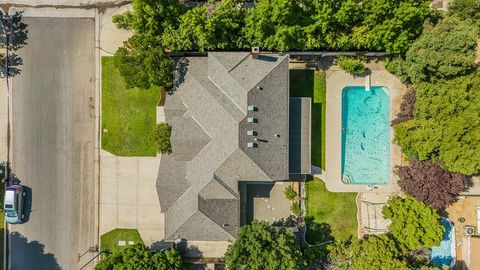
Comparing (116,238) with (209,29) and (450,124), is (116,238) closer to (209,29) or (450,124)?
(209,29)

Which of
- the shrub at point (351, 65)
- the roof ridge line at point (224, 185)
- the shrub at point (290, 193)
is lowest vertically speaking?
the shrub at point (290, 193)

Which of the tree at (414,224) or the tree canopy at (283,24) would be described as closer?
the tree canopy at (283,24)

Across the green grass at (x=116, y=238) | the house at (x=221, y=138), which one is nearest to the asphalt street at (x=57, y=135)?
the green grass at (x=116, y=238)

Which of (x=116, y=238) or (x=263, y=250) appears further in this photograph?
(x=116, y=238)

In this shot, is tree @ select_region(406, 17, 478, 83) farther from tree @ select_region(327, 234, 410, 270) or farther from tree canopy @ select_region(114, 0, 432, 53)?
tree @ select_region(327, 234, 410, 270)

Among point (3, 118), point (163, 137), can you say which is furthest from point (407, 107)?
point (3, 118)

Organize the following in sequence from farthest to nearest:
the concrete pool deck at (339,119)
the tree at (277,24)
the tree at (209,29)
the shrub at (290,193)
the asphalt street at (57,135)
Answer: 1. the asphalt street at (57,135)
2. the concrete pool deck at (339,119)
3. the shrub at (290,193)
4. the tree at (209,29)
5. the tree at (277,24)

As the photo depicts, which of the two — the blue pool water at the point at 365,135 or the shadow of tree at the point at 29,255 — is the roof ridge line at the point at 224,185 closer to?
the blue pool water at the point at 365,135

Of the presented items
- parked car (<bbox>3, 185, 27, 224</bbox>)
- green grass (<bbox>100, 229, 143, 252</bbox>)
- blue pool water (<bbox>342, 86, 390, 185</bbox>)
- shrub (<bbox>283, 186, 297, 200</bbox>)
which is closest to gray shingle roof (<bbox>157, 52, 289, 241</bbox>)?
shrub (<bbox>283, 186, 297, 200</bbox>)
